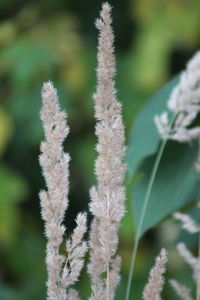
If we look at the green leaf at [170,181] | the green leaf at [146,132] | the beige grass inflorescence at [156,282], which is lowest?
the beige grass inflorescence at [156,282]

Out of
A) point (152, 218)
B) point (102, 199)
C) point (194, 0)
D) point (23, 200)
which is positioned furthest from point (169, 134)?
point (23, 200)

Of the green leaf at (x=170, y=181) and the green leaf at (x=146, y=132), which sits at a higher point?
the green leaf at (x=146, y=132)

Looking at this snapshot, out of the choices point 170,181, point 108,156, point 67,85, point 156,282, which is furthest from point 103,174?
point 67,85

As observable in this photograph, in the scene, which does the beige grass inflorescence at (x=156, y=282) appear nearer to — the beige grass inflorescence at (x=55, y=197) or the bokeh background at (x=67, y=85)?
the beige grass inflorescence at (x=55, y=197)

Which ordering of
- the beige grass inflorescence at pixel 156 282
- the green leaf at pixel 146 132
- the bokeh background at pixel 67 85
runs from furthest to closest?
1. the bokeh background at pixel 67 85
2. the green leaf at pixel 146 132
3. the beige grass inflorescence at pixel 156 282

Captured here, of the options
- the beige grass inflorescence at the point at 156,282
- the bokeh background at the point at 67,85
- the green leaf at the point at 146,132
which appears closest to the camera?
the beige grass inflorescence at the point at 156,282

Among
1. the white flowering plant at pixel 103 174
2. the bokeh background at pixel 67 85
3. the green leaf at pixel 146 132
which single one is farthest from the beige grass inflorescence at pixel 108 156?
the bokeh background at pixel 67 85

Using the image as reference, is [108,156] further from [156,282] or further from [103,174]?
[156,282]
